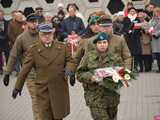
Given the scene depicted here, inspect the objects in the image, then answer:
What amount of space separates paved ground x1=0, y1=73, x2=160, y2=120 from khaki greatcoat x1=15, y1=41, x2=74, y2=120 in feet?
7.99

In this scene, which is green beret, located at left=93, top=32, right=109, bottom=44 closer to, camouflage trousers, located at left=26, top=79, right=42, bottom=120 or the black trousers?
camouflage trousers, located at left=26, top=79, right=42, bottom=120

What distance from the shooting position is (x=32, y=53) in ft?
30.1

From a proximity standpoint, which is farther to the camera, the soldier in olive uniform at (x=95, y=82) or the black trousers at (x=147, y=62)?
the black trousers at (x=147, y=62)

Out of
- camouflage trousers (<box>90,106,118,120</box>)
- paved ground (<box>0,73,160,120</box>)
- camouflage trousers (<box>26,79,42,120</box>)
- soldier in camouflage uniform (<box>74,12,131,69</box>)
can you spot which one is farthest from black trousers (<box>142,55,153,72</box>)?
camouflage trousers (<box>90,106,118,120</box>)

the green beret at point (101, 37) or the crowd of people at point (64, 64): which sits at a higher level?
the green beret at point (101, 37)

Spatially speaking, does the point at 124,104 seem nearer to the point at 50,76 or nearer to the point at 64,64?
the point at 64,64

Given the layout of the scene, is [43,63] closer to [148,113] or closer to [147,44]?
[148,113]

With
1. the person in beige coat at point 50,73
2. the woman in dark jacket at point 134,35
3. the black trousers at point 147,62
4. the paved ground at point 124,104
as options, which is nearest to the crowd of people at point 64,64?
the person in beige coat at point 50,73

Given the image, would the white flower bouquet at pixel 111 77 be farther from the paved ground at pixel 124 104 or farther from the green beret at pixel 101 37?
the paved ground at pixel 124 104

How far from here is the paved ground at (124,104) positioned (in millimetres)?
11695

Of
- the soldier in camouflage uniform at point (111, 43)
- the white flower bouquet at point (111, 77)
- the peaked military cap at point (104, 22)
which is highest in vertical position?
the peaked military cap at point (104, 22)

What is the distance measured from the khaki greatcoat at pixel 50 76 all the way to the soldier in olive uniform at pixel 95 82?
468mm

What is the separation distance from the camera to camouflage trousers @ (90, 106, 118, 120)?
28.3 ft

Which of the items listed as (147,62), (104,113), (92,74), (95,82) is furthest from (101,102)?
(147,62)
